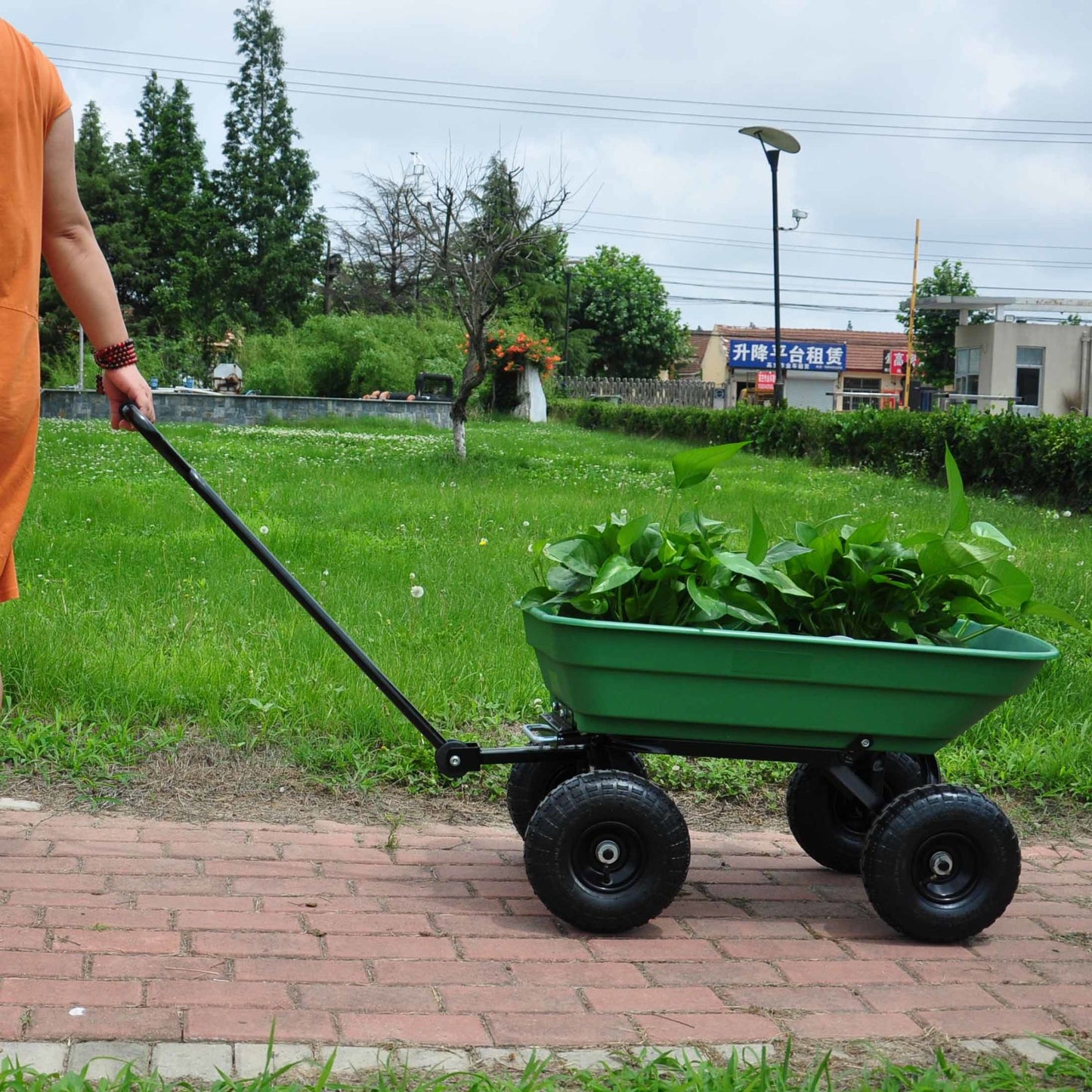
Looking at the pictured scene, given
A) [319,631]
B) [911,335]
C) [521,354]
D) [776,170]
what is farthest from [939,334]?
[319,631]

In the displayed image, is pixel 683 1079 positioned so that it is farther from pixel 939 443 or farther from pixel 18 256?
pixel 939 443

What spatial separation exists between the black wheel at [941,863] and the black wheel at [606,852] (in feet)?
1.50

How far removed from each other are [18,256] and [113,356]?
359 mm

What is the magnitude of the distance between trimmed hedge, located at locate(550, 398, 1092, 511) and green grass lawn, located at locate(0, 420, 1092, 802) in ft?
6.07

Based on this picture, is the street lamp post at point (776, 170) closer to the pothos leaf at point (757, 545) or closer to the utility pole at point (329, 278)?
the pothos leaf at point (757, 545)

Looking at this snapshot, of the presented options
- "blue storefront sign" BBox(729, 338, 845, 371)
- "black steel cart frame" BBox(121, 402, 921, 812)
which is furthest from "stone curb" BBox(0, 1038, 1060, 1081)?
"blue storefront sign" BBox(729, 338, 845, 371)

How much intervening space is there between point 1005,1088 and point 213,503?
79.8 inches

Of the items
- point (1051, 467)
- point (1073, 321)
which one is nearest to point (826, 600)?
point (1051, 467)

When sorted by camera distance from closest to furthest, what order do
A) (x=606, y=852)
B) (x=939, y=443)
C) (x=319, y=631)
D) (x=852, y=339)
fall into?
(x=606, y=852) → (x=319, y=631) → (x=939, y=443) → (x=852, y=339)

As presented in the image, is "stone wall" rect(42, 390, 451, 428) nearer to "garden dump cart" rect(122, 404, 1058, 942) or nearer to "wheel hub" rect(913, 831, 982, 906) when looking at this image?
"garden dump cart" rect(122, 404, 1058, 942)

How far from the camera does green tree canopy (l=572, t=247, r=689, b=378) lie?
55.0 metres

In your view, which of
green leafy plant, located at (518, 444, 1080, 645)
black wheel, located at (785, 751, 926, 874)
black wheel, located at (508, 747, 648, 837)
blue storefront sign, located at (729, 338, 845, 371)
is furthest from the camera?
blue storefront sign, located at (729, 338, 845, 371)

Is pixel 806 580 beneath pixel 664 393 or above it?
beneath

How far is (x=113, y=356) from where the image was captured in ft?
10.5
